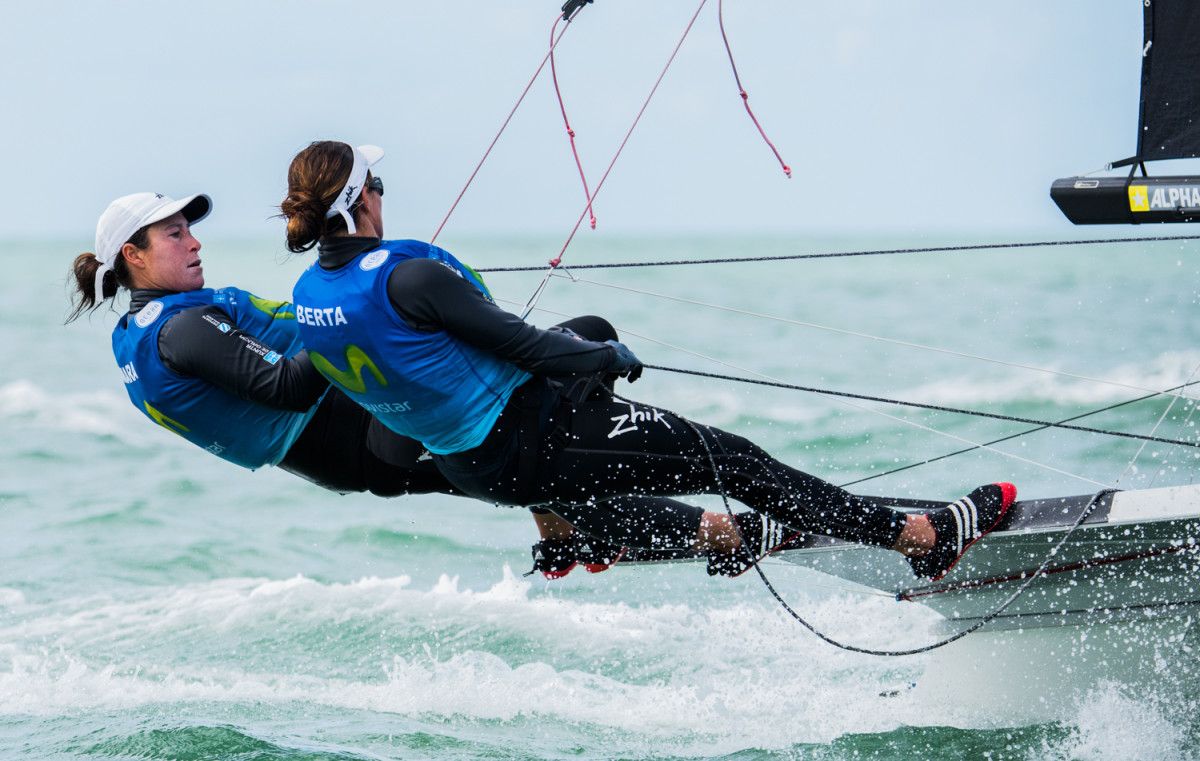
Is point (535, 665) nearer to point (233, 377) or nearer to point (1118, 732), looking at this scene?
point (1118, 732)

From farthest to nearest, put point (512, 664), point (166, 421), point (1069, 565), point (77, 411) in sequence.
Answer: point (77, 411) < point (512, 664) < point (1069, 565) < point (166, 421)

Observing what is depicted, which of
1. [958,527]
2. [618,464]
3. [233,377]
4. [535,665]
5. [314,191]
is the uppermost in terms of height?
[314,191]

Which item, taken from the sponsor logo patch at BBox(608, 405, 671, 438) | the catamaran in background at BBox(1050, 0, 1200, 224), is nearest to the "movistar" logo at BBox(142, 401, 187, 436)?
the sponsor logo patch at BBox(608, 405, 671, 438)

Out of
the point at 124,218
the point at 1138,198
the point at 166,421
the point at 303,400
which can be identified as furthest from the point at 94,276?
the point at 1138,198

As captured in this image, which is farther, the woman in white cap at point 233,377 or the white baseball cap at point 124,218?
the white baseball cap at point 124,218

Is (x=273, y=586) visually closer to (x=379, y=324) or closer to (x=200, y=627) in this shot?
(x=200, y=627)

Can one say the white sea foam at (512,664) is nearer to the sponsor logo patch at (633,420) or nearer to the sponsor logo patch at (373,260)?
the sponsor logo patch at (633,420)

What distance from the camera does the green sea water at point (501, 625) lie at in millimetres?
4059

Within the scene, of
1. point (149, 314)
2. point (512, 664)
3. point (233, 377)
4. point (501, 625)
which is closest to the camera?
point (233, 377)

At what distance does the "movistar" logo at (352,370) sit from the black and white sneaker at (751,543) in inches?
44.1

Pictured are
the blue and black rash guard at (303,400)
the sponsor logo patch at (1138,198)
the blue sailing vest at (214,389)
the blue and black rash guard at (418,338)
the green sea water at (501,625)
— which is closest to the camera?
the blue and black rash guard at (418,338)

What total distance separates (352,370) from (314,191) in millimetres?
391

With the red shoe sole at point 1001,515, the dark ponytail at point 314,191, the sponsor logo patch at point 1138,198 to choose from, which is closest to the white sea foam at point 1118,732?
the red shoe sole at point 1001,515

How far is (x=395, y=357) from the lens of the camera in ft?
9.64
